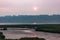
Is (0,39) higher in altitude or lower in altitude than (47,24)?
higher

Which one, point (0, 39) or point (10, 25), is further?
point (10, 25)

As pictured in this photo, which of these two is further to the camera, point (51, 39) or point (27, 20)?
point (27, 20)

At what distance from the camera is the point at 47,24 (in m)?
27.6

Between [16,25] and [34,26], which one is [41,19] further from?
[16,25]

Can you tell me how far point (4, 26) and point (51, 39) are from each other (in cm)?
1047

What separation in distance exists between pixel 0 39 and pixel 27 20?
7831 mm

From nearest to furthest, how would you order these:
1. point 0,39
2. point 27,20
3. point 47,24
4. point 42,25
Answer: point 0,39 < point 27,20 < point 42,25 < point 47,24

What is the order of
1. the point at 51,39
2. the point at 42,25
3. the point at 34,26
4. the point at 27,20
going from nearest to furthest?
the point at 51,39 < the point at 27,20 < the point at 34,26 < the point at 42,25

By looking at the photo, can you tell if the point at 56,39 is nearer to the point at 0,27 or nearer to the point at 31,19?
the point at 31,19

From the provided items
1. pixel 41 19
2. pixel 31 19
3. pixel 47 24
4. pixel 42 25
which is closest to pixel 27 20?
pixel 31 19

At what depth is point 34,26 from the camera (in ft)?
79.4

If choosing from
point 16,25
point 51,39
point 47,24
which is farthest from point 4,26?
point 51,39

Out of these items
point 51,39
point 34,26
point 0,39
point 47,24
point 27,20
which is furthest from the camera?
point 47,24

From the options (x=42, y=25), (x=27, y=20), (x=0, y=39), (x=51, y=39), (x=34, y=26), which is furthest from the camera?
(x=42, y=25)
